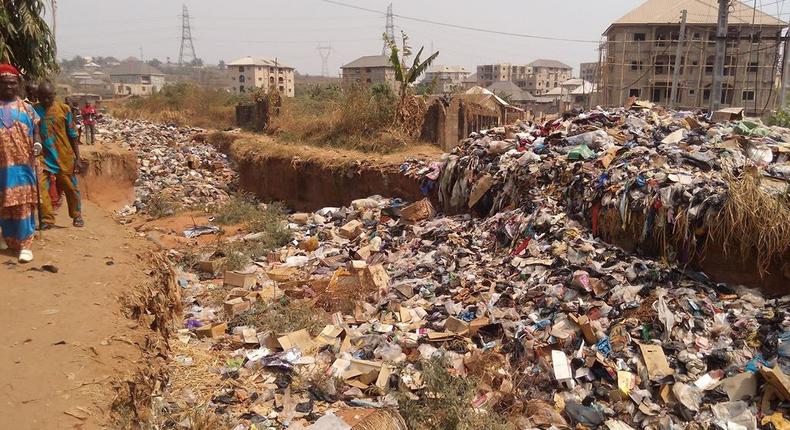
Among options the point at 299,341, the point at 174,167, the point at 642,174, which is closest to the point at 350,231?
the point at 299,341

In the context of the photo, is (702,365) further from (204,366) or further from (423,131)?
(423,131)

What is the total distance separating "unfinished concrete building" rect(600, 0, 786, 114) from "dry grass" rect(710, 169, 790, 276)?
21.4 m

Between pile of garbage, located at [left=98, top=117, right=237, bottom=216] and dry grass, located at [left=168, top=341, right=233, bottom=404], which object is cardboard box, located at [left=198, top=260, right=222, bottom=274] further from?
pile of garbage, located at [left=98, top=117, right=237, bottom=216]

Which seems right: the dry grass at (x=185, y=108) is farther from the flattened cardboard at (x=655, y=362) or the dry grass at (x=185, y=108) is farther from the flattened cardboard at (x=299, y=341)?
the flattened cardboard at (x=655, y=362)

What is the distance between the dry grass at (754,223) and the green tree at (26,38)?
7.84m

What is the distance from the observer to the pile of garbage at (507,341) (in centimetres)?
409

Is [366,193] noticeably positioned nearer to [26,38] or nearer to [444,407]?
[26,38]

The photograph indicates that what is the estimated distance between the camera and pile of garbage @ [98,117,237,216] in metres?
12.4

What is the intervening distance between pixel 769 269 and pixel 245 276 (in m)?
5.51

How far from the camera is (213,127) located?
68.5ft

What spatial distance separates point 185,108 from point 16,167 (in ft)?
69.0

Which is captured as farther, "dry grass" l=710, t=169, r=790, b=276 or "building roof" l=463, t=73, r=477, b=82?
"building roof" l=463, t=73, r=477, b=82

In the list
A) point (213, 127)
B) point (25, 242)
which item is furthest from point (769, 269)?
point (213, 127)

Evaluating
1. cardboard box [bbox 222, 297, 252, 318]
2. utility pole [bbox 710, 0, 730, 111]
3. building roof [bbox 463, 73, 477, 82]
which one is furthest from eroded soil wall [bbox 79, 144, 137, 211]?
building roof [bbox 463, 73, 477, 82]
